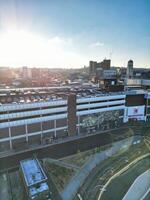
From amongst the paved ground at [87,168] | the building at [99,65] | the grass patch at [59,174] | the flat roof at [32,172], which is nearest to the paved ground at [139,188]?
the paved ground at [87,168]

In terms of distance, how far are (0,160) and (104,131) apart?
25.1 meters

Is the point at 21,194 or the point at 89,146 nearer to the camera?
the point at 21,194

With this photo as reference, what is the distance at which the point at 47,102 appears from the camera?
36.1m

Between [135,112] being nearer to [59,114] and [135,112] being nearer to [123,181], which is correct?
[59,114]

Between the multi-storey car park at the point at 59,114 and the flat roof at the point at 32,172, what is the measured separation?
850cm

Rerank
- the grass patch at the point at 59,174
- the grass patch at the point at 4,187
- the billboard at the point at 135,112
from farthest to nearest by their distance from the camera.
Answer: the billboard at the point at 135,112
the grass patch at the point at 59,174
the grass patch at the point at 4,187

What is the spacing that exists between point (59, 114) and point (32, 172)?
15852 mm

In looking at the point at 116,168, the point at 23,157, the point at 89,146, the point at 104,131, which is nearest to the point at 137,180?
the point at 116,168

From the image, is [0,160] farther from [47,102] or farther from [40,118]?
[47,102]

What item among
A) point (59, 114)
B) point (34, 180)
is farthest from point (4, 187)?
point (59, 114)

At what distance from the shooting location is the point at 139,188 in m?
24.6

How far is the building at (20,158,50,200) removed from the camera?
2123 centimetres

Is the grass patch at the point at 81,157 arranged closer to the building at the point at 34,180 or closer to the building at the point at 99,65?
the building at the point at 34,180

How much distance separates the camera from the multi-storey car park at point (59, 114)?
33750mm
